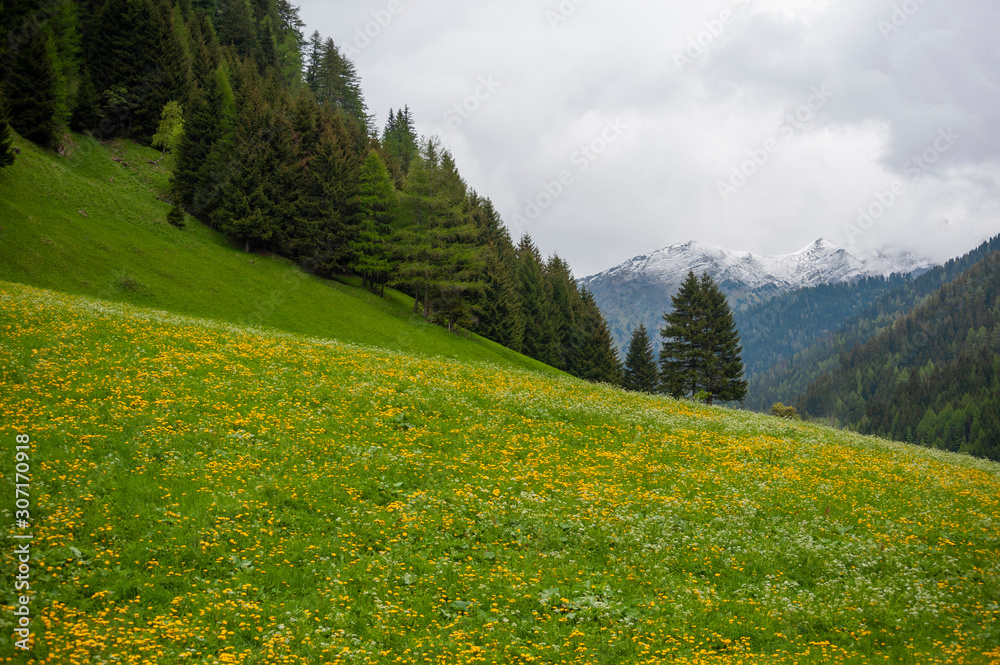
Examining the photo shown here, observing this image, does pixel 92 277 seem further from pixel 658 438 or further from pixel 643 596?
pixel 643 596

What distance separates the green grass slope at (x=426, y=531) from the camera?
32.2 ft

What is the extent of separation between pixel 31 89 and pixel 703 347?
75325 millimetres

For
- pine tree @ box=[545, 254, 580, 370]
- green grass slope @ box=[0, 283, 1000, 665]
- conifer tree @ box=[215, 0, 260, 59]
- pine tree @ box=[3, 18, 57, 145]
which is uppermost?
conifer tree @ box=[215, 0, 260, 59]

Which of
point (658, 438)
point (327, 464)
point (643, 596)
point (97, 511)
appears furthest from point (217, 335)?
point (643, 596)

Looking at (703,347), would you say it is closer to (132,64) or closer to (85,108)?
(85,108)

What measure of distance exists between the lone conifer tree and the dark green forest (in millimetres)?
21815

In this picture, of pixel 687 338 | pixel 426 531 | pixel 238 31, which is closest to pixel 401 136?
pixel 238 31

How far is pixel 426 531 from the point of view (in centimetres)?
1355

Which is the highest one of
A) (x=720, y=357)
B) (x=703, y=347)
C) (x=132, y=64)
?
(x=132, y=64)

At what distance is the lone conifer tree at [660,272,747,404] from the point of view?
68562 millimetres

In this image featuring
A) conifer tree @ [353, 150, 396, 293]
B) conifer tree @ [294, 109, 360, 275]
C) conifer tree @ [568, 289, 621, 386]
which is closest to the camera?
conifer tree @ [294, 109, 360, 275]

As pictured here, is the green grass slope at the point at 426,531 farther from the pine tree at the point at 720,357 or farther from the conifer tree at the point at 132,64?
the conifer tree at the point at 132,64

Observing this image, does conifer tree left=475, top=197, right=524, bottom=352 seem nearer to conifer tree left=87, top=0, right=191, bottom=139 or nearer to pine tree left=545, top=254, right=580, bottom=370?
pine tree left=545, top=254, right=580, bottom=370

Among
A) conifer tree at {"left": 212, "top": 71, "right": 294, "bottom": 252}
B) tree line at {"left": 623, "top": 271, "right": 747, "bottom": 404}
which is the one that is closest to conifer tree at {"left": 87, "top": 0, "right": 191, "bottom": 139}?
conifer tree at {"left": 212, "top": 71, "right": 294, "bottom": 252}
